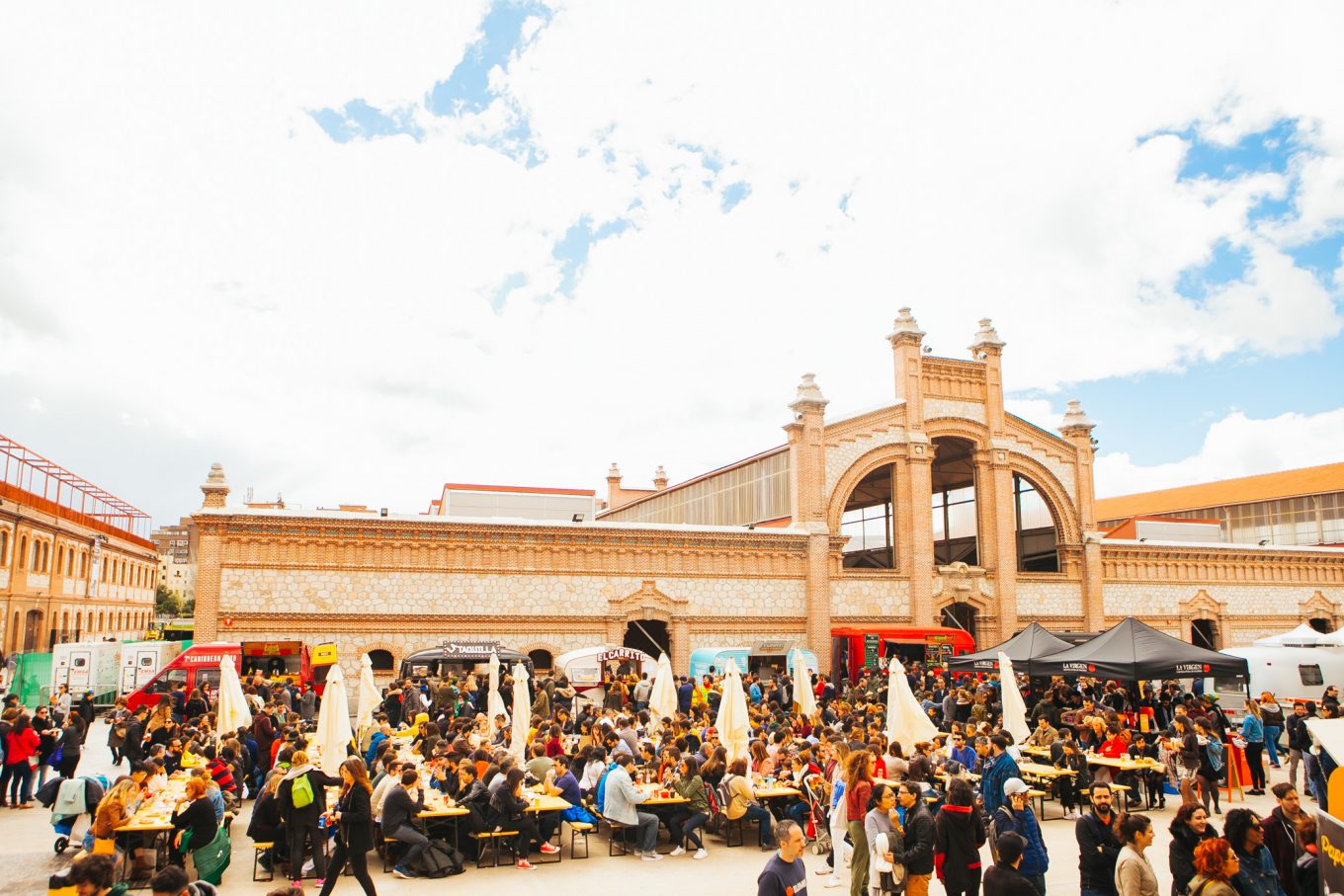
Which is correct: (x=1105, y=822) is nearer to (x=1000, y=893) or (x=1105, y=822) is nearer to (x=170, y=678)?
(x=1000, y=893)

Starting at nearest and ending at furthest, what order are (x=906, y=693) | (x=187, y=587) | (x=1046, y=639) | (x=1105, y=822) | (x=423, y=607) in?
1. (x=1105, y=822)
2. (x=906, y=693)
3. (x=1046, y=639)
4. (x=423, y=607)
5. (x=187, y=587)

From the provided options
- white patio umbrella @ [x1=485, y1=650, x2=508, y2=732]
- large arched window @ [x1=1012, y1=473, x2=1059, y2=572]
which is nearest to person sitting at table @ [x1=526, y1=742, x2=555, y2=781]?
white patio umbrella @ [x1=485, y1=650, x2=508, y2=732]

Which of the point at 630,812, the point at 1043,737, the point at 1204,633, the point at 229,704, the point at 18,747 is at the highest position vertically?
the point at 1204,633

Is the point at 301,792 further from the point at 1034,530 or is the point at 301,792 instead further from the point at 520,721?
the point at 1034,530

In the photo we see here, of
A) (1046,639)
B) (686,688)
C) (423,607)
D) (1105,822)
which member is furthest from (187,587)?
(1105,822)

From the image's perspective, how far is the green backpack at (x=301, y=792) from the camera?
1038cm

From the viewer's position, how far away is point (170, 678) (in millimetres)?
23891

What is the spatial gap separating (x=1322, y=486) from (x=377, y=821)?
58403 millimetres

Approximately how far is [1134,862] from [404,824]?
820 cm

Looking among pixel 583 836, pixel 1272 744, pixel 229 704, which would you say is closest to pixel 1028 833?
pixel 583 836

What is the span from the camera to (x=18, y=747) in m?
14.6

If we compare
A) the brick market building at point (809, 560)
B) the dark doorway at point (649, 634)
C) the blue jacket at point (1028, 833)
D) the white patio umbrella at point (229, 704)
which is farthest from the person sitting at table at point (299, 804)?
the dark doorway at point (649, 634)

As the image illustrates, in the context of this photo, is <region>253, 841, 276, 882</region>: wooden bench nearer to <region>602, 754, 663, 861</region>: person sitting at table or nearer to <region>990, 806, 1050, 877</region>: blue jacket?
<region>602, 754, 663, 861</region>: person sitting at table

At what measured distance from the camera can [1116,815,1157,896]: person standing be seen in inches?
268
